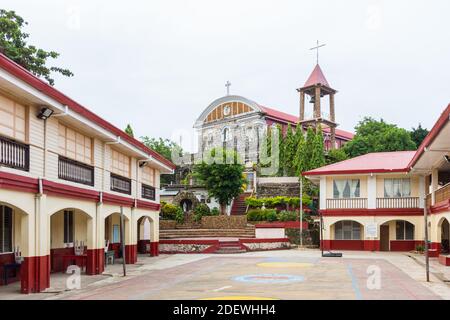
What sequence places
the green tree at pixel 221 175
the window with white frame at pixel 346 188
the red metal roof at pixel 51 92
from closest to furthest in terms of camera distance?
the red metal roof at pixel 51 92, the window with white frame at pixel 346 188, the green tree at pixel 221 175

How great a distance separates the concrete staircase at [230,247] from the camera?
31.7m

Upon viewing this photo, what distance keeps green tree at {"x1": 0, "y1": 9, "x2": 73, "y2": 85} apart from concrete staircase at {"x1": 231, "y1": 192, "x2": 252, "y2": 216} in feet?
57.8

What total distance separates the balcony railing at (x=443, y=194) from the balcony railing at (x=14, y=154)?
54.5 feet

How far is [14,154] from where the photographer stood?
14148 mm

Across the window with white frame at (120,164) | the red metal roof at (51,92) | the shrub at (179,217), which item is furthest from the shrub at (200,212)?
the red metal roof at (51,92)

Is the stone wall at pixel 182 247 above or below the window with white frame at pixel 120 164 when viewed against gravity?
below

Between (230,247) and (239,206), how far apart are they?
1494 centimetres

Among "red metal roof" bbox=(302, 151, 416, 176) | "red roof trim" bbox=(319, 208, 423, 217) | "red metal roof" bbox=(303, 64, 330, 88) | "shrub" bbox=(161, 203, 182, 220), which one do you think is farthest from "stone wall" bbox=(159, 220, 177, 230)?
"red metal roof" bbox=(303, 64, 330, 88)

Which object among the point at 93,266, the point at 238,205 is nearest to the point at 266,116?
the point at 238,205

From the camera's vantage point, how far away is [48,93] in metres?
14.8

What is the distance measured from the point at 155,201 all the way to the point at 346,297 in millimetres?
17773

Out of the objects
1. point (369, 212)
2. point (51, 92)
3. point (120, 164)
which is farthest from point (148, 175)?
point (51, 92)

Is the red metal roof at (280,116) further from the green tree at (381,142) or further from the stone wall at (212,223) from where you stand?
the stone wall at (212,223)

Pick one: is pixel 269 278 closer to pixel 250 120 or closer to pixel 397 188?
pixel 397 188
